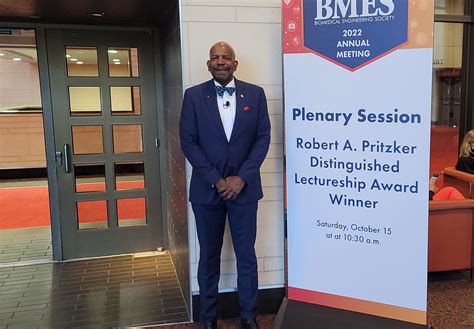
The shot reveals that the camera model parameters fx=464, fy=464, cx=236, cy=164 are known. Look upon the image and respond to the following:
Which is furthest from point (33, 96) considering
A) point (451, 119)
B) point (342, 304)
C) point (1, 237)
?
point (342, 304)

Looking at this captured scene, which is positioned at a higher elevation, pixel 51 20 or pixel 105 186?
pixel 51 20

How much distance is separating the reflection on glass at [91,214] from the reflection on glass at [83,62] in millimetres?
1118

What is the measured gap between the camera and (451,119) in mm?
5602

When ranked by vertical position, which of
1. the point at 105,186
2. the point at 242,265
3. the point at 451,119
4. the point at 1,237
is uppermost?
the point at 451,119

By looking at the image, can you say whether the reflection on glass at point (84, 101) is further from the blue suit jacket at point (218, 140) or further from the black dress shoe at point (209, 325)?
the black dress shoe at point (209, 325)

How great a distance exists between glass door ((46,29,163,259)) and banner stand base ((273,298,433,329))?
199 cm

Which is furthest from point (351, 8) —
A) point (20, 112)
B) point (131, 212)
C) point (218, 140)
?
point (20, 112)

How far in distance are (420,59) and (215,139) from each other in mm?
1092

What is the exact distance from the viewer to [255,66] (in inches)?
111

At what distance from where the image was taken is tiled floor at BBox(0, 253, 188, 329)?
305 cm

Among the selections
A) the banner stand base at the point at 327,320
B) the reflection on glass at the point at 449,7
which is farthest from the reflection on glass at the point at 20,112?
the banner stand base at the point at 327,320

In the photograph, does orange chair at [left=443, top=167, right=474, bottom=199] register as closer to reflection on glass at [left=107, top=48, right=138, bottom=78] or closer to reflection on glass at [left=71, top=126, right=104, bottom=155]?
reflection on glass at [left=107, top=48, right=138, bottom=78]

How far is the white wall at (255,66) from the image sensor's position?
271 cm

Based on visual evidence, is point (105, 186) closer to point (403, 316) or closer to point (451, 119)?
point (403, 316)
